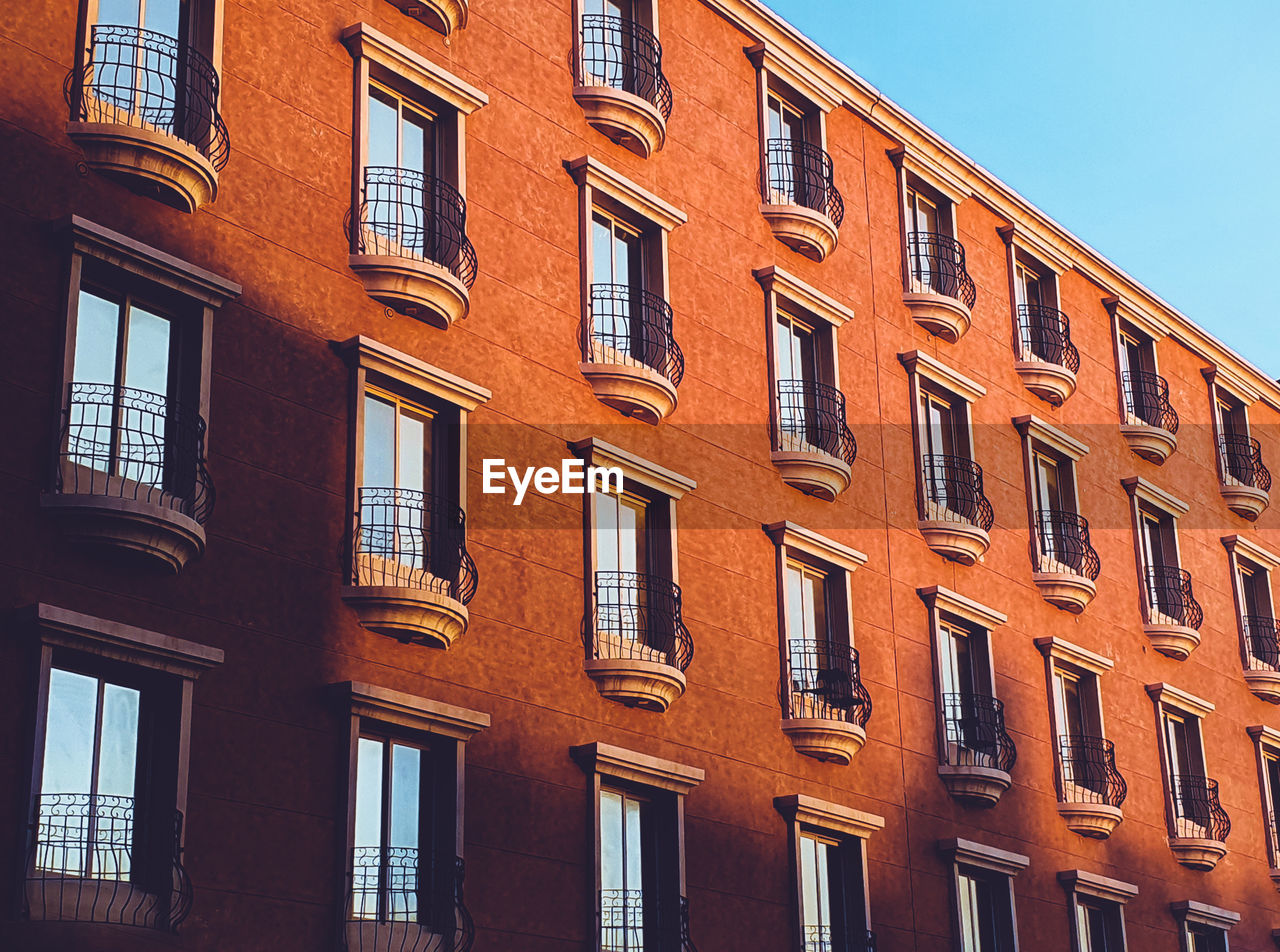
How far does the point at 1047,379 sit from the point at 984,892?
411 inches

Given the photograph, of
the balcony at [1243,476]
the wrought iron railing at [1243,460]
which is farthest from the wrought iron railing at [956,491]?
the wrought iron railing at [1243,460]

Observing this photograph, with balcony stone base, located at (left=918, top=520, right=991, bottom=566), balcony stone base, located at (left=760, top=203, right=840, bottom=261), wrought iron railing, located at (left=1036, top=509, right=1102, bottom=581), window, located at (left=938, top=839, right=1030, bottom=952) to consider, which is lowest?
window, located at (left=938, top=839, right=1030, bottom=952)

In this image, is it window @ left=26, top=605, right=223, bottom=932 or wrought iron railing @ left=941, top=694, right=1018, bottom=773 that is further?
wrought iron railing @ left=941, top=694, right=1018, bottom=773

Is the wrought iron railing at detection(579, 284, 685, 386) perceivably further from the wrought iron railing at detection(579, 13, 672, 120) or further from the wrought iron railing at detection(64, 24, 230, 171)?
the wrought iron railing at detection(64, 24, 230, 171)

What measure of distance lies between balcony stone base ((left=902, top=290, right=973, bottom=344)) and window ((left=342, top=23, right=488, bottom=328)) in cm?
1044

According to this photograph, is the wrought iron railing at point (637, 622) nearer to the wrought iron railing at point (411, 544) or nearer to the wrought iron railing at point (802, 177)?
the wrought iron railing at point (411, 544)

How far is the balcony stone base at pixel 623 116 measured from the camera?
25203 millimetres

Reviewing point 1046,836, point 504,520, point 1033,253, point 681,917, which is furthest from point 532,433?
point 1033,253

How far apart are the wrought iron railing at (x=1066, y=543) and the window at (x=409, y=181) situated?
14296mm

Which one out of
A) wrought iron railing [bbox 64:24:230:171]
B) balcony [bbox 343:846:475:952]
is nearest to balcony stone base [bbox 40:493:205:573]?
balcony [bbox 343:846:475:952]

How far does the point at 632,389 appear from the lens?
78.6 ft

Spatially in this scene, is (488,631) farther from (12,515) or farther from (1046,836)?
(1046,836)

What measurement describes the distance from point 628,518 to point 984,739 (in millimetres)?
8396

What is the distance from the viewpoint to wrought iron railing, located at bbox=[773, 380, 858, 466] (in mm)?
26797
